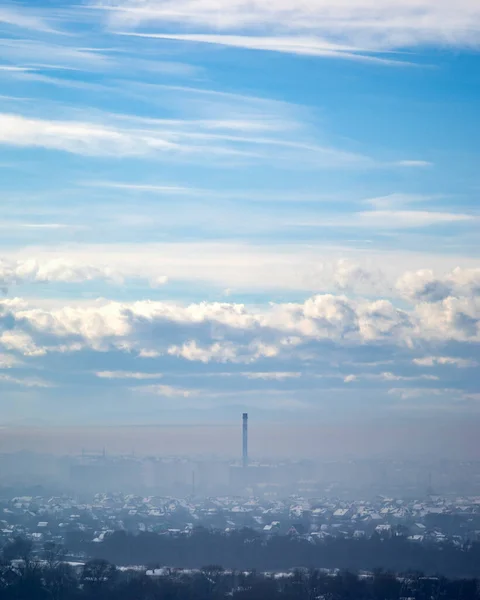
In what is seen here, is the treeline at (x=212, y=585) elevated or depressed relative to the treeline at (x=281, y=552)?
depressed

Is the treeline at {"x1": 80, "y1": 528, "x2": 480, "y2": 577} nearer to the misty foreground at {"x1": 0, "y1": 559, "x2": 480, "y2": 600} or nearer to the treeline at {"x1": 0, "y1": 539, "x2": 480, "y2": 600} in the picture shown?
the treeline at {"x1": 0, "y1": 539, "x2": 480, "y2": 600}

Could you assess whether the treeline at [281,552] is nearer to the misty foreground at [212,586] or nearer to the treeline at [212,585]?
the treeline at [212,585]

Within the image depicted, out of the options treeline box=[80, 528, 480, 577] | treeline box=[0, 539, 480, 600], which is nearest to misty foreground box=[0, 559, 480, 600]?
treeline box=[0, 539, 480, 600]

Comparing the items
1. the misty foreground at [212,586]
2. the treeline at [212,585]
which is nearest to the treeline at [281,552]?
the treeline at [212,585]

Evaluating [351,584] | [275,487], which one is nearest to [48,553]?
[351,584]

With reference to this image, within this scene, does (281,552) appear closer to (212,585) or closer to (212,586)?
(212,585)

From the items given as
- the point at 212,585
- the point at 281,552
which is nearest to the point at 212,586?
the point at 212,585

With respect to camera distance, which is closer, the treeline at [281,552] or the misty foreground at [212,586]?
the misty foreground at [212,586]
